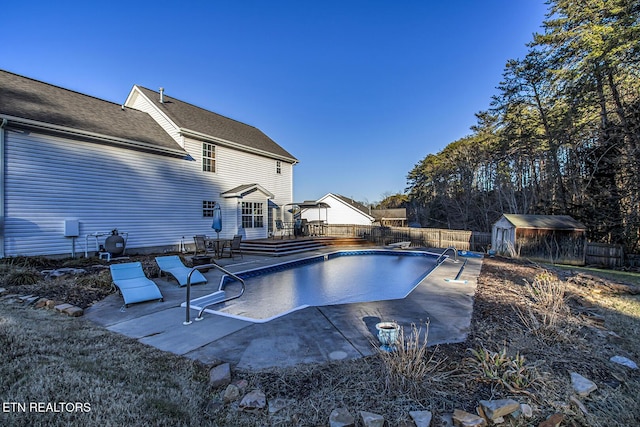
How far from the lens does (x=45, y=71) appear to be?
14023 millimetres

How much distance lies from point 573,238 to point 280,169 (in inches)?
635

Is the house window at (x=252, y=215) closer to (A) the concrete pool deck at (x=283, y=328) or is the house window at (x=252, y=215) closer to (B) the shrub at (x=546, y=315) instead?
(A) the concrete pool deck at (x=283, y=328)

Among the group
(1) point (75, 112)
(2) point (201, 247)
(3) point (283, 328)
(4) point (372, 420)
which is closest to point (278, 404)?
(4) point (372, 420)

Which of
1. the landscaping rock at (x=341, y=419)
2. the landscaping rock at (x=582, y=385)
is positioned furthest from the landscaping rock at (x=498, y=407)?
the landscaping rock at (x=341, y=419)

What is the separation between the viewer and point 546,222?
1437 centimetres

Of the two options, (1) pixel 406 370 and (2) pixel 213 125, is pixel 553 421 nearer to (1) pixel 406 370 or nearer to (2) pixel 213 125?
(1) pixel 406 370

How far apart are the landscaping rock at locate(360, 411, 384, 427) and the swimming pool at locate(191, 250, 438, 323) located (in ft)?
8.69

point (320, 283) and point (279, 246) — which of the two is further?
point (279, 246)

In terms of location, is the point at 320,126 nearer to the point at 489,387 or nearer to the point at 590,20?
the point at 590,20

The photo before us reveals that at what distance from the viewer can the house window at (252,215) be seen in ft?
52.9

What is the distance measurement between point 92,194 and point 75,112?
3.41 meters

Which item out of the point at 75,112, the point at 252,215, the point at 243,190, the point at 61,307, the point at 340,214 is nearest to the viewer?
the point at 61,307

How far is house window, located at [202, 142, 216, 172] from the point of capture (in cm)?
1482

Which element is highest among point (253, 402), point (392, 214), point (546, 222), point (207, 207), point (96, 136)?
point (96, 136)
